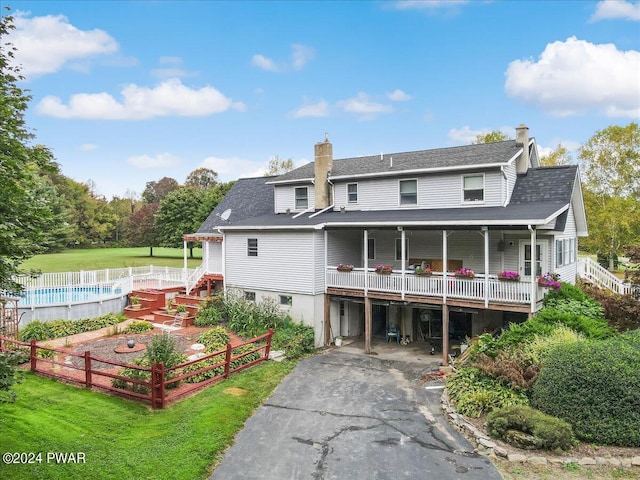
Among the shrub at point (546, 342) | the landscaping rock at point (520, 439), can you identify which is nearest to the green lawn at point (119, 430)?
the landscaping rock at point (520, 439)

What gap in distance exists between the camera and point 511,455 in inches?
336

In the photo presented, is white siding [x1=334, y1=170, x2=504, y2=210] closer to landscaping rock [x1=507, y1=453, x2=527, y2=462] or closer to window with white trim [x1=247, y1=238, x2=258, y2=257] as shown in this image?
window with white trim [x1=247, y1=238, x2=258, y2=257]

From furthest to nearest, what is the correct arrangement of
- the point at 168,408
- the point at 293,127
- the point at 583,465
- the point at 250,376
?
the point at 293,127
the point at 250,376
the point at 168,408
the point at 583,465

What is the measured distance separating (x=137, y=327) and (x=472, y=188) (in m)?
16.8

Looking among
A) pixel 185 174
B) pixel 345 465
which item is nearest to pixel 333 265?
pixel 345 465

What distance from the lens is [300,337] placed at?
17.6 m

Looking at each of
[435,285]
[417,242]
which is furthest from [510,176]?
[435,285]

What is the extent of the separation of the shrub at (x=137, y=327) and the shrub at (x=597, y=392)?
55.4ft

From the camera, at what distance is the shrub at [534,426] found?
28.1 ft

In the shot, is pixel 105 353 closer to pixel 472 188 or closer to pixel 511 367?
pixel 511 367

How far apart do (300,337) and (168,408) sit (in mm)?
7089

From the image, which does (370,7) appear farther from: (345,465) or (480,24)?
(345,465)

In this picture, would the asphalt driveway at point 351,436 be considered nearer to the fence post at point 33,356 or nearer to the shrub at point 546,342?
the shrub at point 546,342

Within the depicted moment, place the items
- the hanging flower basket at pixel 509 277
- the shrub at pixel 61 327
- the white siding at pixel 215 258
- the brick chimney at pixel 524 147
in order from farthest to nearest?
1. the white siding at pixel 215 258
2. the brick chimney at pixel 524 147
3. the shrub at pixel 61 327
4. the hanging flower basket at pixel 509 277
